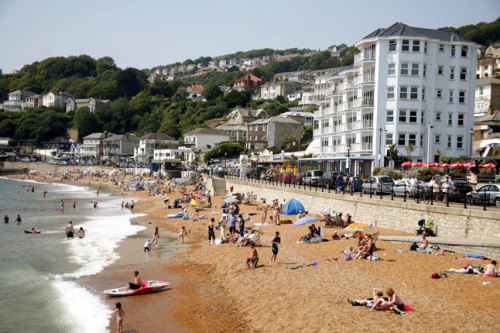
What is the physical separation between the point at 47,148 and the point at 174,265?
402ft

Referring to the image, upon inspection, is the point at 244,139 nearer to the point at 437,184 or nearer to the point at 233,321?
the point at 437,184

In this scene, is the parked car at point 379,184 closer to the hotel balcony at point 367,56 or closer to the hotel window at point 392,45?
the hotel balcony at point 367,56

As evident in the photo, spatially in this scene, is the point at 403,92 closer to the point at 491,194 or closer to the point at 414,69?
the point at 414,69

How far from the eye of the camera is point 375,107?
34.6 metres

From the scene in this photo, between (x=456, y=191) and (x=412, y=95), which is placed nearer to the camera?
(x=456, y=191)

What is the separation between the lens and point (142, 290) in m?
14.0

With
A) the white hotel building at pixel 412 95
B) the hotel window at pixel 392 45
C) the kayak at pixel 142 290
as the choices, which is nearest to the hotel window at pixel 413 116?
the white hotel building at pixel 412 95

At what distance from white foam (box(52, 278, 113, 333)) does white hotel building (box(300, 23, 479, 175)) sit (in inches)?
1021

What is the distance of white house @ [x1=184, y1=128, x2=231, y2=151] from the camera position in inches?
3265

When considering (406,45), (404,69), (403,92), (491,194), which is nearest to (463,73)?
(404,69)

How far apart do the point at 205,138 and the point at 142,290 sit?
231ft

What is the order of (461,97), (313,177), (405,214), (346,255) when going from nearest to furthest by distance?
(346,255)
(405,214)
(313,177)
(461,97)

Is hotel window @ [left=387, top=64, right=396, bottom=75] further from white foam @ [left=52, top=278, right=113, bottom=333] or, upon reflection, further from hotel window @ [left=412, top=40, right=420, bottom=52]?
white foam @ [left=52, top=278, right=113, bottom=333]

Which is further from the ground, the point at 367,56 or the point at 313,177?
the point at 367,56
